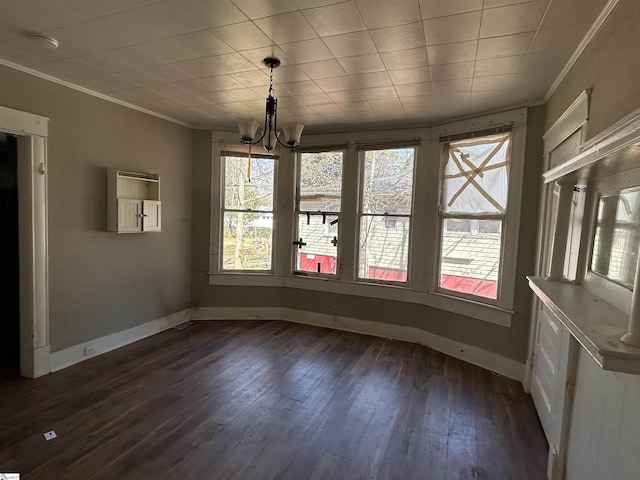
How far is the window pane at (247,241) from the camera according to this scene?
459 centimetres

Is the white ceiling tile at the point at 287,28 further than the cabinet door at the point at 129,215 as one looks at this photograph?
No

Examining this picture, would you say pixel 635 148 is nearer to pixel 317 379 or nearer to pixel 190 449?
pixel 190 449

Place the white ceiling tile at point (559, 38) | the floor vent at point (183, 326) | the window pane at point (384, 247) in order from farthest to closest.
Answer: the floor vent at point (183, 326) < the window pane at point (384, 247) < the white ceiling tile at point (559, 38)

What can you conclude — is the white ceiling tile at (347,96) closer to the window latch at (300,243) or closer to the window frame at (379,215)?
the window frame at (379,215)

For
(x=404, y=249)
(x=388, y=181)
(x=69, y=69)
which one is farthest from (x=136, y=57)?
(x=404, y=249)

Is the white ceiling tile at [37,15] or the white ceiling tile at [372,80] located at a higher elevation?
the white ceiling tile at [372,80]

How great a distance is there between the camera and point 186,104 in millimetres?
3498

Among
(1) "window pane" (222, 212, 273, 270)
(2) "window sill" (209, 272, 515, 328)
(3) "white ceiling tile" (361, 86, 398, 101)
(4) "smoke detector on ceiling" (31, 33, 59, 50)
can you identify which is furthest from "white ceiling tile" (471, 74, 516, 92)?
(4) "smoke detector on ceiling" (31, 33, 59, 50)

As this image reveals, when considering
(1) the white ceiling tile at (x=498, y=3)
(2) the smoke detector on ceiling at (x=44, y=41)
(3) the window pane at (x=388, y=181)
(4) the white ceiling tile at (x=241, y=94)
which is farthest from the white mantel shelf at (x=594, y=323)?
(2) the smoke detector on ceiling at (x=44, y=41)

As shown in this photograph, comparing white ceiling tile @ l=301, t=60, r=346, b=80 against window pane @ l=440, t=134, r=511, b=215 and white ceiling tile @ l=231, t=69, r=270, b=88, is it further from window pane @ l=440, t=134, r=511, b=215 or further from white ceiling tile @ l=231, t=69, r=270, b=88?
window pane @ l=440, t=134, r=511, b=215

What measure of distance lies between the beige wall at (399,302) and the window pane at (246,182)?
0.85 ft

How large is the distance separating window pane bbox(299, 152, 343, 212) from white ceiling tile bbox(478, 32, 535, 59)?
2.32 metres

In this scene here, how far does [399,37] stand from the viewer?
2021 millimetres

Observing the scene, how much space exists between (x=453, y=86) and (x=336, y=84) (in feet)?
3.13
